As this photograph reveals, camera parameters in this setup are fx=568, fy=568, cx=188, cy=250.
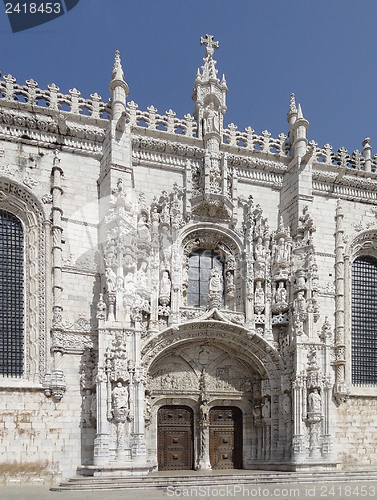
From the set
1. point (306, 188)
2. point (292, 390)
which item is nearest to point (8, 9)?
point (306, 188)

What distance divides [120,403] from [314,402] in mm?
5659

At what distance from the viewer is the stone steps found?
13.4 m

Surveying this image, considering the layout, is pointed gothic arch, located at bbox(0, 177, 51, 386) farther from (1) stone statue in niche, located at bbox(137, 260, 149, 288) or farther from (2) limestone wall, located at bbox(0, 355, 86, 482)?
(1) stone statue in niche, located at bbox(137, 260, 149, 288)

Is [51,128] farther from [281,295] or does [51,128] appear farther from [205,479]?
[205,479]

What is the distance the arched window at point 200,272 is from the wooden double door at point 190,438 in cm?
335

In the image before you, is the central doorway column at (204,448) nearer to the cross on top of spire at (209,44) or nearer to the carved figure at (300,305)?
the carved figure at (300,305)

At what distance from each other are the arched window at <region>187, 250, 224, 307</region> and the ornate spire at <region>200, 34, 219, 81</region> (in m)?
6.07

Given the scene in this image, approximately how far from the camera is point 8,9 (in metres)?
12.0

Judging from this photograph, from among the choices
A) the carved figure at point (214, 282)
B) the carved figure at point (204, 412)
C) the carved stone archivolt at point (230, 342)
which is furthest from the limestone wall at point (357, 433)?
the carved figure at point (214, 282)

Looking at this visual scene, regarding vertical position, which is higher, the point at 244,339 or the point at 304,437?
the point at 244,339

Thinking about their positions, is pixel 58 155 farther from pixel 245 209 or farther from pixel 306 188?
pixel 306 188

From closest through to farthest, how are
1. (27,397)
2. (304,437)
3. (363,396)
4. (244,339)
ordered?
(27,397), (304,437), (244,339), (363,396)

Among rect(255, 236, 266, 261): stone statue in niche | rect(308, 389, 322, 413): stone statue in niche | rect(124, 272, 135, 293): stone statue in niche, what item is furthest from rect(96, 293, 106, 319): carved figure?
rect(308, 389, 322, 413): stone statue in niche

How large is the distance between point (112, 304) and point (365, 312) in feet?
30.7
